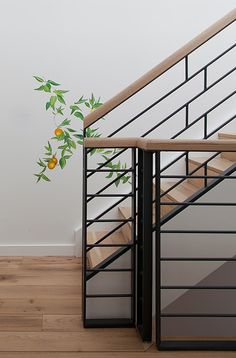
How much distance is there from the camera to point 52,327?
2662 millimetres

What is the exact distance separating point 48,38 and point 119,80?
0.63 meters

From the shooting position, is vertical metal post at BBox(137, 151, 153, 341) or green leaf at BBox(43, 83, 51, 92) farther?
green leaf at BBox(43, 83, 51, 92)

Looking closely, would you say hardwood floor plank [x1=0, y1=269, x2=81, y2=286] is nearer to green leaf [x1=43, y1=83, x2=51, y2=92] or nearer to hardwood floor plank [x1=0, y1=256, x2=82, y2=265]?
hardwood floor plank [x1=0, y1=256, x2=82, y2=265]

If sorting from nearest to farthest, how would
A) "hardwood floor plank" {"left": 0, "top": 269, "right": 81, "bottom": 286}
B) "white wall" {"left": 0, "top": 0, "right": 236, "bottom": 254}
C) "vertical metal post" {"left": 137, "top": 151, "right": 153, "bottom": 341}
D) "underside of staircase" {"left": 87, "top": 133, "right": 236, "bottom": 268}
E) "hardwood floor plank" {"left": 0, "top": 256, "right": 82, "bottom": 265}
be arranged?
"vertical metal post" {"left": 137, "top": 151, "right": 153, "bottom": 341} < "underside of staircase" {"left": 87, "top": 133, "right": 236, "bottom": 268} < "hardwood floor plank" {"left": 0, "top": 269, "right": 81, "bottom": 286} < "hardwood floor plank" {"left": 0, "top": 256, "right": 82, "bottom": 265} < "white wall" {"left": 0, "top": 0, "right": 236, "bottom": 254}

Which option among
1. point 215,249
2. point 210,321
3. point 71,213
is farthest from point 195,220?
point 71,213

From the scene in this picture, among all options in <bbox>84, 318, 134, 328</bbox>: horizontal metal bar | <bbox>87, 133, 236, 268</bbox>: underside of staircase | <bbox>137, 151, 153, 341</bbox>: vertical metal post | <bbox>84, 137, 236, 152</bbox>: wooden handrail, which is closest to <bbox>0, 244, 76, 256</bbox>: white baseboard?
<bbox>87, 133, 236, 268</bbox>: underside of staircase

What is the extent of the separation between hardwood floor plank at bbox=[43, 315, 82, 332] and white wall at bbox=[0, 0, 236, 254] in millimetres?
1619

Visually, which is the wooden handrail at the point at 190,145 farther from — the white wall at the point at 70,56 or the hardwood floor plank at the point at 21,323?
the white wall at the point at 70,56

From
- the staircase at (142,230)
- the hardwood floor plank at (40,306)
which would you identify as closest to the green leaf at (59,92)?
the staircase at (142,230)

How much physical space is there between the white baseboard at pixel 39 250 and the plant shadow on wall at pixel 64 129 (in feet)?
1.73

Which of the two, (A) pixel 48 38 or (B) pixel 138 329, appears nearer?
(B) pixel 138 329

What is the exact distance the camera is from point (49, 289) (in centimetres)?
336

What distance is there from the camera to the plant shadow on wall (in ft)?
14.2

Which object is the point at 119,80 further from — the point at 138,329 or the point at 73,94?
the point at 138,329
